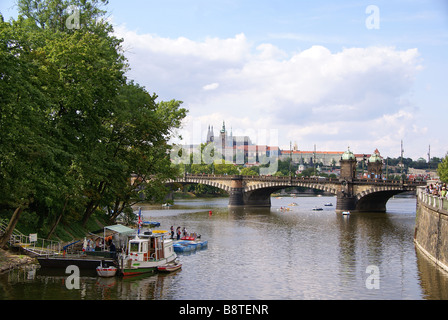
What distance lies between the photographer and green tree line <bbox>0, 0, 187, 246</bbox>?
28109 millimetres

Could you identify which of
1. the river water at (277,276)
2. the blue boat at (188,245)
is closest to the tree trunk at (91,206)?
the blue boat at (188,245)

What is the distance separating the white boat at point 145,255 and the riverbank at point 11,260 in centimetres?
654

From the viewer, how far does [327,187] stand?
104688 millimetres

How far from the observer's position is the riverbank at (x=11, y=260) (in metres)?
33.2

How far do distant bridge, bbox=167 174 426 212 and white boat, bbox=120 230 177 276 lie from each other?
61982 mm

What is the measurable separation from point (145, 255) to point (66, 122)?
10.2 metres

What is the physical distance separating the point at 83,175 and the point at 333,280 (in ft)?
59.0

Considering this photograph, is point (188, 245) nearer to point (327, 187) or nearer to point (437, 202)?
point (437, 202)

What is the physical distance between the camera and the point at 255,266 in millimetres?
39500

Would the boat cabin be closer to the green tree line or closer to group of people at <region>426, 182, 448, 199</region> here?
the green tree line

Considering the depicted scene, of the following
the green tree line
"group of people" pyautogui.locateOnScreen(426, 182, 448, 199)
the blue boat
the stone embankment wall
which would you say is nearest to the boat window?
the green tree line
